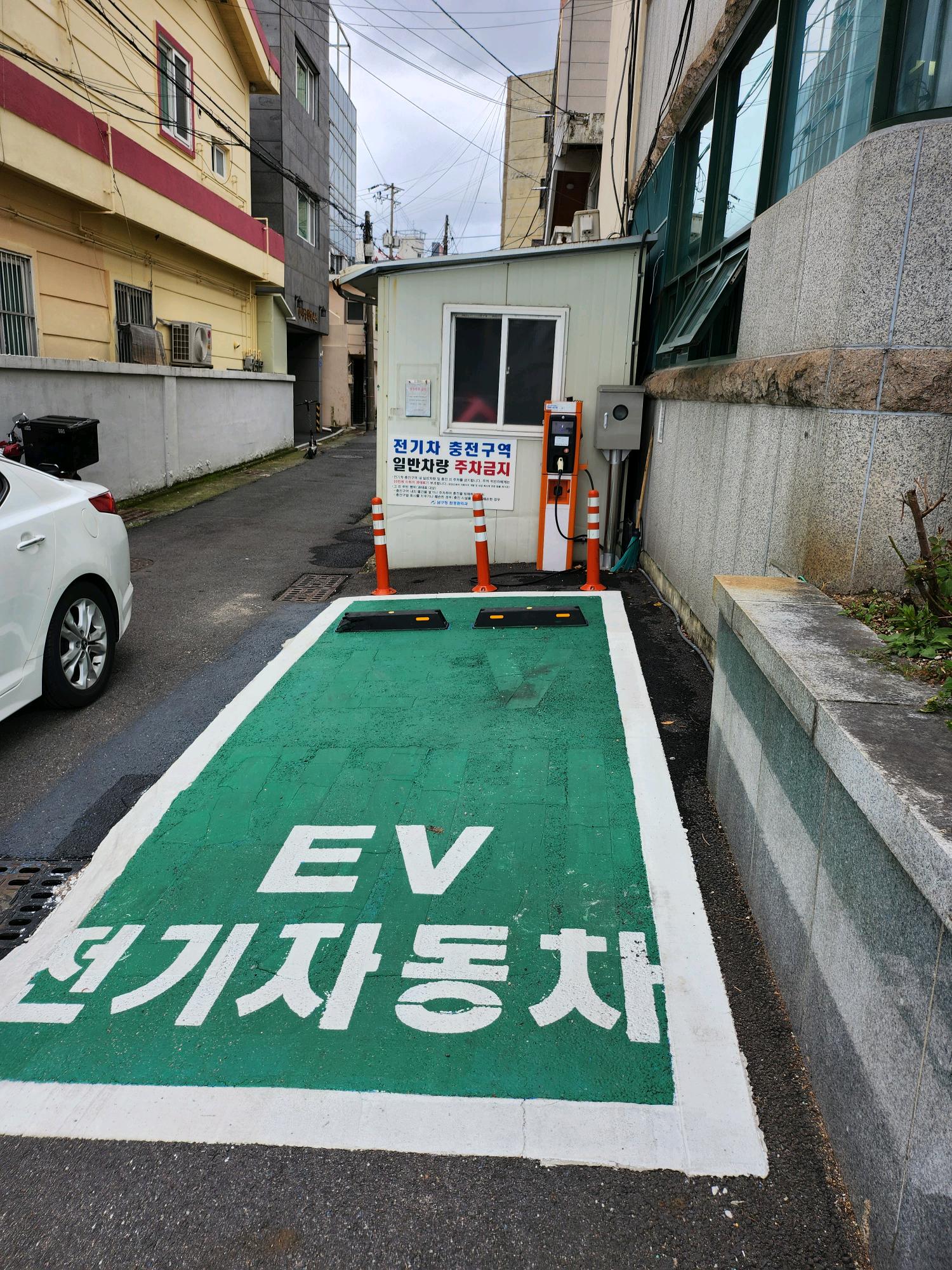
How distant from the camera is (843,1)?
4500mm

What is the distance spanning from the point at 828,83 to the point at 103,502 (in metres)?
5.17

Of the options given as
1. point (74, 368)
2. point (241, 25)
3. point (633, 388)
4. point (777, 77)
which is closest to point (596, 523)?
point (633, 388)

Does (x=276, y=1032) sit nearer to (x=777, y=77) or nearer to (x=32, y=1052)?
(x=32, y=1052)

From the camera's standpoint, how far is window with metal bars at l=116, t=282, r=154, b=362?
15.3 meters

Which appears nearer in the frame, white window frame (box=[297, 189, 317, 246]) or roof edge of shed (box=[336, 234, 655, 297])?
roof edge of shed (box=[336, 234, 655, 297])

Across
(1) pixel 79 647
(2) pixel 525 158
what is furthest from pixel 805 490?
(2) pixel 525 158

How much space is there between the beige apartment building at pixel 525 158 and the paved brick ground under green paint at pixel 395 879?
3522 centimetres

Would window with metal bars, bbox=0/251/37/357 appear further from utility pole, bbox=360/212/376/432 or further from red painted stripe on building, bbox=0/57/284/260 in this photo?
utility pole, bbox=360/212/376/432

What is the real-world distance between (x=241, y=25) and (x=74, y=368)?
1089cm

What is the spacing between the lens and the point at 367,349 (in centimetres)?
3766

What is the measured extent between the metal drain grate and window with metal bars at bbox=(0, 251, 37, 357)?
10007 mm

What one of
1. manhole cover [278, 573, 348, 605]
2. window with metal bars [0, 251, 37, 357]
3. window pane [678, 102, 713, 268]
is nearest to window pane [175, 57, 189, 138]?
window with metal bars [0, 251, 37, 357]

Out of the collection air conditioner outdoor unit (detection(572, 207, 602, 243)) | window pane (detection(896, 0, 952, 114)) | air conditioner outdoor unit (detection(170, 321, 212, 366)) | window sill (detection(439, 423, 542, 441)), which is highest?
air conditioner outdoor unit (detection(572, 207, 602, 243))

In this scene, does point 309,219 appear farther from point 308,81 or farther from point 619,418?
point 619,418
